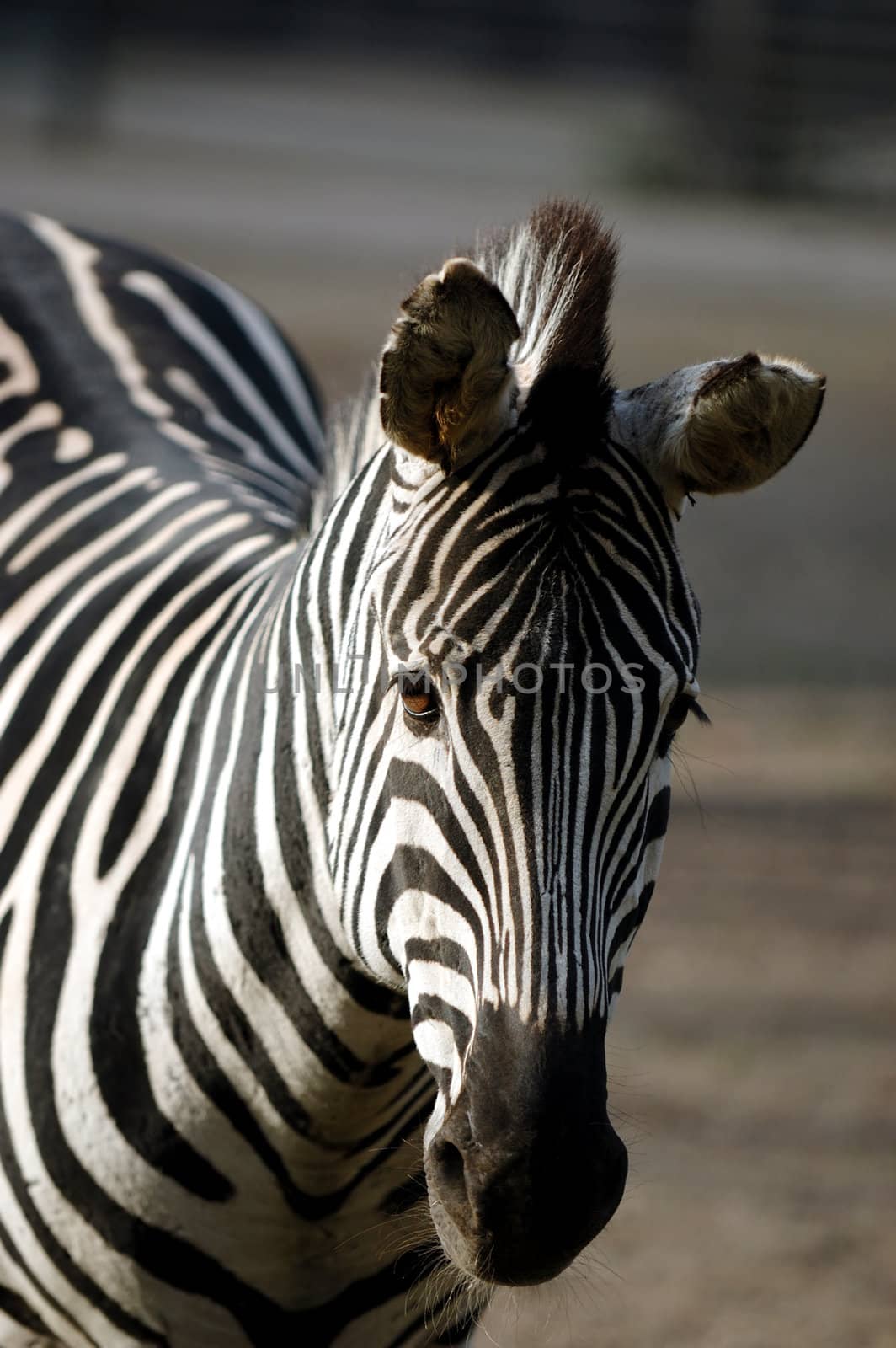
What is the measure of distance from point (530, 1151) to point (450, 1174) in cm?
13

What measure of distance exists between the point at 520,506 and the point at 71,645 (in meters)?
1.10

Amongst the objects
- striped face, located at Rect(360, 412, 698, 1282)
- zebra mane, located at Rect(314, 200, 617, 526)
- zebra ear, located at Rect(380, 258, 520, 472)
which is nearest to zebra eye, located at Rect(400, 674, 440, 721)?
striped face, located at Rect(360, 412, 698, 1282)

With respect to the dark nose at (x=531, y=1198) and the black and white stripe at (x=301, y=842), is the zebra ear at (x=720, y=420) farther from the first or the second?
the dark nose at (x=531, y=1198)

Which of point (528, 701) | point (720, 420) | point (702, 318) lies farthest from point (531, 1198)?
point (702, 318)

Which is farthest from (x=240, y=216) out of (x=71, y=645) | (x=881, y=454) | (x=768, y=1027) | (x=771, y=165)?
(x=71, y=645)

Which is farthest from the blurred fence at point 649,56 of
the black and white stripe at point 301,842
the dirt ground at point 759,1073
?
the black and white stripe at point 301,842

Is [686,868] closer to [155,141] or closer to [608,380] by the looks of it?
[608,380]

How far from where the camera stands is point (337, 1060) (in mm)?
2150

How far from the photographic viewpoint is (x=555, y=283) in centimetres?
199

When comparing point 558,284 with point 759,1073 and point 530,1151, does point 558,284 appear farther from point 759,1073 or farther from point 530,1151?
point 759,1073

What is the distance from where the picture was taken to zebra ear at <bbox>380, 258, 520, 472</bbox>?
176 cm

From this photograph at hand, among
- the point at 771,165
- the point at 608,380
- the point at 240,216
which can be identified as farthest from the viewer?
the point at 771,165

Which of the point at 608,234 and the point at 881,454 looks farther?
the point at 881,454

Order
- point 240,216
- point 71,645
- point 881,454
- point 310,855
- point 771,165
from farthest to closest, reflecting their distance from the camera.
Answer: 1. point 771,165
2. point 240,216
3. point 881,454
4. point 71,645
5. point 310,855
